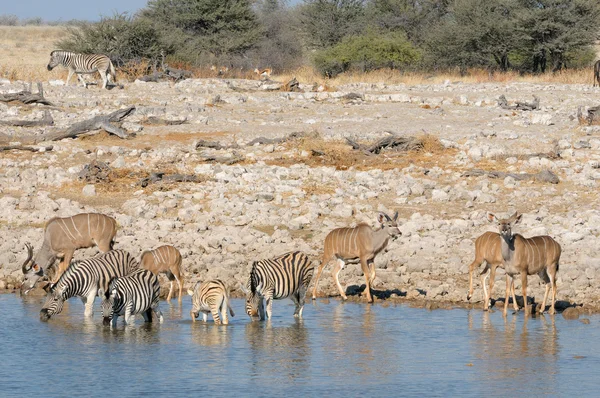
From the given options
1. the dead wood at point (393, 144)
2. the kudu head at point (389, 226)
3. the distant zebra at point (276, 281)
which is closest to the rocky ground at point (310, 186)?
the dead wood at point (393, 144)

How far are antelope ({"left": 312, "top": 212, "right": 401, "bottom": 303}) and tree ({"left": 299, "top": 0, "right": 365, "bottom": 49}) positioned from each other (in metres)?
36.1

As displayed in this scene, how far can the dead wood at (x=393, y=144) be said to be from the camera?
18466 millimetres

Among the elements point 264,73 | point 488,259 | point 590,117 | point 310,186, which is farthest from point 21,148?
point 264,73

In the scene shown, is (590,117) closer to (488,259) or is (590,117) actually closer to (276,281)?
(488,259)

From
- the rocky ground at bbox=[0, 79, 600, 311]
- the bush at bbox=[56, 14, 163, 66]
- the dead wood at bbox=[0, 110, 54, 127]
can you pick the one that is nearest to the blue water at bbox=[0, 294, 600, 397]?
the rocky ground at bbox=[0, 79, 600, 311]

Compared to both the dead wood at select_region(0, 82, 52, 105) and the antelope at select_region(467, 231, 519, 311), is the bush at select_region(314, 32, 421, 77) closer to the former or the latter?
the dead wood at select_region(0, 82, 52, 105)

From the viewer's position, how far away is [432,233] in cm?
1374

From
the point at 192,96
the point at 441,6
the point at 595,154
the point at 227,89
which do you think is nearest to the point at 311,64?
the point at 441,6

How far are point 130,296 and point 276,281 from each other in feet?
4.71

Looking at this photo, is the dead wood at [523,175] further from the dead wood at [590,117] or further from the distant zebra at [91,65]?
the distant zebra at [91,65]

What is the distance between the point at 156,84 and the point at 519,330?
18748 millimetres

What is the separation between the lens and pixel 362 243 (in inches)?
461

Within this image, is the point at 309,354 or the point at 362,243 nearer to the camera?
the point at 309,354

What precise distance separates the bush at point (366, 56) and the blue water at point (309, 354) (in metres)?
29.7
